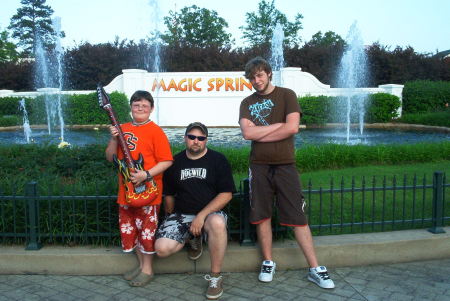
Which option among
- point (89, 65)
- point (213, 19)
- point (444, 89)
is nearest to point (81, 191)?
point (444, 89)

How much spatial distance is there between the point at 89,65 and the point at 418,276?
1077 inches

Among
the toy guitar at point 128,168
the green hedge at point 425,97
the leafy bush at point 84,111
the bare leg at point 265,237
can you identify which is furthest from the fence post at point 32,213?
the green hedge at point 425,97

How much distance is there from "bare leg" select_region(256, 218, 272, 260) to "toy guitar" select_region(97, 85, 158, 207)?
3.11 ft

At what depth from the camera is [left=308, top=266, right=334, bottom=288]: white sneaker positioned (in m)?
3.57

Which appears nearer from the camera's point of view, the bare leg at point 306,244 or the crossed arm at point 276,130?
the crossed arm at point 276,130

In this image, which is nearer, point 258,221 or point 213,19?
point 258,221

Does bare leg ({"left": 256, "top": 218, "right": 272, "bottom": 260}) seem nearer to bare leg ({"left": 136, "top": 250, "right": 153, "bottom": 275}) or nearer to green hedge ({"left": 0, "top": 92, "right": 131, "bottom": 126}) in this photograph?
bare leg ({"left": 136, "top": 250, "right": 153, "bottom": 275})

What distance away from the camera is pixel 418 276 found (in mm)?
3828

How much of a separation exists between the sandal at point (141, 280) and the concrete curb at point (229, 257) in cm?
23

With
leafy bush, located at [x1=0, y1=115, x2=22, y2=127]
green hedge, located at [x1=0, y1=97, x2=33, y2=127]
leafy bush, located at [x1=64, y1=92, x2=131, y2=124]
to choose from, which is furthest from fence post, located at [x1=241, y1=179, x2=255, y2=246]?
green hedge, located at [x1=0, y1=97, x2=33, y2=127]

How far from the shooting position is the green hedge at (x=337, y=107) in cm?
1958

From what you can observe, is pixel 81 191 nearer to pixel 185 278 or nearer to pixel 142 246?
pixel 142 246

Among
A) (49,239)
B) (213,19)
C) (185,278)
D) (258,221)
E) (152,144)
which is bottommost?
(185,278)

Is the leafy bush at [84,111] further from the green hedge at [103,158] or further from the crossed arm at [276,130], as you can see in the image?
the crossed arm at [276,130]
